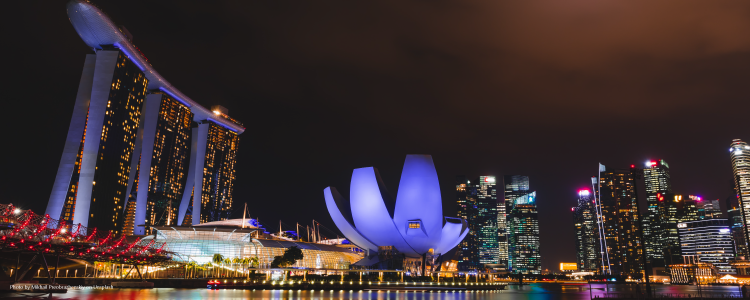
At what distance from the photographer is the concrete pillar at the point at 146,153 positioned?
7925 centimetres

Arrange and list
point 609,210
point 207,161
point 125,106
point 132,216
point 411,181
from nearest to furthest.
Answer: point 411,181, point 125,106, point 132,216, point 207,161, point 609,210

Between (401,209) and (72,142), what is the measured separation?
1652 inches

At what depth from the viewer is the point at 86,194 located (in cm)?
6056

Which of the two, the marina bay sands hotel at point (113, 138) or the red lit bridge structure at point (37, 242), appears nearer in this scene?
the red lit bridge structure at point (37, 242)

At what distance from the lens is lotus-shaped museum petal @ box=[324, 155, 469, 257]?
154 ft

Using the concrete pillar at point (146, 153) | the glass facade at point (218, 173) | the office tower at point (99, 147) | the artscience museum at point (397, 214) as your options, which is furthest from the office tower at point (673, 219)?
the office tower at point (99, 147)

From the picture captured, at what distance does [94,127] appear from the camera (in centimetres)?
6184

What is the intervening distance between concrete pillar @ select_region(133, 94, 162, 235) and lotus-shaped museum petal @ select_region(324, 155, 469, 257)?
4424cm

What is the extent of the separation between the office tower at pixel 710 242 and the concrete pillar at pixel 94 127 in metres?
130

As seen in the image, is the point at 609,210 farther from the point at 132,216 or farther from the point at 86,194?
the point at 86,194

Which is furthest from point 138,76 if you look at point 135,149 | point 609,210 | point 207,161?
point 609,210

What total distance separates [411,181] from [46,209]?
43.3 m

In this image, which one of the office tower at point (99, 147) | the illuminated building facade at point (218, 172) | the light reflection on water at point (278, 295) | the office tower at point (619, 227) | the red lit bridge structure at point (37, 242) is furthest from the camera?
the office tower at point (619, 227)

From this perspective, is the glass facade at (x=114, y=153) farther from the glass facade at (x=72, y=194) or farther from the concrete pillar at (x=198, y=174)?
the concrete pillar at (x=198, y=174)
